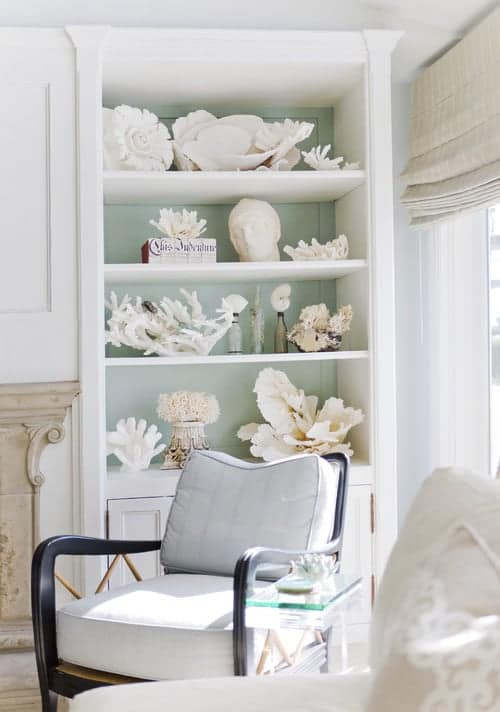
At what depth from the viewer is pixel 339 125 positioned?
3.83 m

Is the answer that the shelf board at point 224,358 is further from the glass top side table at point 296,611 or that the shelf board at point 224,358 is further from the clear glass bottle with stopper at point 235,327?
the glass top side table at point 296,611

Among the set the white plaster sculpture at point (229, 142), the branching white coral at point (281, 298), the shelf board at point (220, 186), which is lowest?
the branching white coral at point (281, 298)

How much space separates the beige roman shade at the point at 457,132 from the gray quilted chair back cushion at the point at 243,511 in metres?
1.04

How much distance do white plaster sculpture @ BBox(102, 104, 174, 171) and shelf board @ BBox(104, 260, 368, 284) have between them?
1.26 feet

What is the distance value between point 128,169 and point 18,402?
96 centimetres

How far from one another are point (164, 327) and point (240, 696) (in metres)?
2.09

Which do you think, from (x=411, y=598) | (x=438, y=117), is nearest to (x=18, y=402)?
(x=438, y=117)

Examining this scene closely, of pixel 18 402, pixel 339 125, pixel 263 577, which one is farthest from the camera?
pixel 339 125

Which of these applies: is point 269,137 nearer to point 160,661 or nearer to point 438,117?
point 438,117

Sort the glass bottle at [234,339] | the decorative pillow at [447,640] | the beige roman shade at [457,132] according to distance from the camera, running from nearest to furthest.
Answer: the decorative pillow at [447,640] → the beige roman shade at [457,132] → the glass bottle at [234,339]

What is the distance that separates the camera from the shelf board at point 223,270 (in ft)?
11.1

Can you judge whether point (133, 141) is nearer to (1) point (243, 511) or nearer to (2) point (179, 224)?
(2) point (179, 224)

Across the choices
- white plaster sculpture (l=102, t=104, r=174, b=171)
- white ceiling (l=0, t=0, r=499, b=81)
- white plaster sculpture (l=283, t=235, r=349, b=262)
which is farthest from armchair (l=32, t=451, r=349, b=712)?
white ceiling (l=0, t=0, r=499, b=81)

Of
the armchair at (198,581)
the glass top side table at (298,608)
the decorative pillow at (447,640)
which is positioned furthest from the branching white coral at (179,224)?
the decorative pillow at (447,640)
